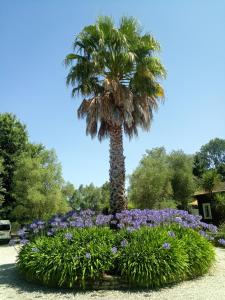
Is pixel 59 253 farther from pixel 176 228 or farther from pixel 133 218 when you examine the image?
pixel 176 228

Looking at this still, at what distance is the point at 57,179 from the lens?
31750 mm

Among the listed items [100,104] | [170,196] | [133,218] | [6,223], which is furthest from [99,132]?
[170,196]

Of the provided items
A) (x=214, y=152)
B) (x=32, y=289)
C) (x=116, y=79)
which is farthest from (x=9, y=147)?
(x=214, y=152)

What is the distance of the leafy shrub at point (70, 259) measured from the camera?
8.02m

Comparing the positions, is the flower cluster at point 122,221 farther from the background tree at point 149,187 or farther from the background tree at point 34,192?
the background tree at point 149,187

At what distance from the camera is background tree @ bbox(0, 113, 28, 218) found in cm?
3216

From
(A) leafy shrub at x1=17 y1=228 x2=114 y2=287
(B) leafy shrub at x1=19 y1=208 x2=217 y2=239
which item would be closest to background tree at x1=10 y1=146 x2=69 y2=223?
(B) leafy shrub at x1=19 y1=208 x2=217 y2=239

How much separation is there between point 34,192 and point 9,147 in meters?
6.83

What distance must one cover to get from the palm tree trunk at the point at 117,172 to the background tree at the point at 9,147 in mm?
20546

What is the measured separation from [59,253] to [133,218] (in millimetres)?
3031

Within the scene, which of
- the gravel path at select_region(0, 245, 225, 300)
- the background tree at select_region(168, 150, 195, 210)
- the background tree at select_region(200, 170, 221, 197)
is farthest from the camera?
the background tree at select_region(168, 150, 195, 210)

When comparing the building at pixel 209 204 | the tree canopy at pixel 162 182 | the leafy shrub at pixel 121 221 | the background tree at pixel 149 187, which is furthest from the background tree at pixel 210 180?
the leafy shrub at pixel 121 221

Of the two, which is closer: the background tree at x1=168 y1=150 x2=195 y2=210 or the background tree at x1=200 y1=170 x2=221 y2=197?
the background tree at x1=200 y1=170 x2=221 y2=197

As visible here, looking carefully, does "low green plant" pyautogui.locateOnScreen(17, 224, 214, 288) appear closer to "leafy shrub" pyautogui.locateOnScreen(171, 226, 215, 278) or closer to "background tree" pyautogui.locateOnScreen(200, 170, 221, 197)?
"leafy shrub" pyautogui.locateOnScreen(171, 226, 215, 278)
